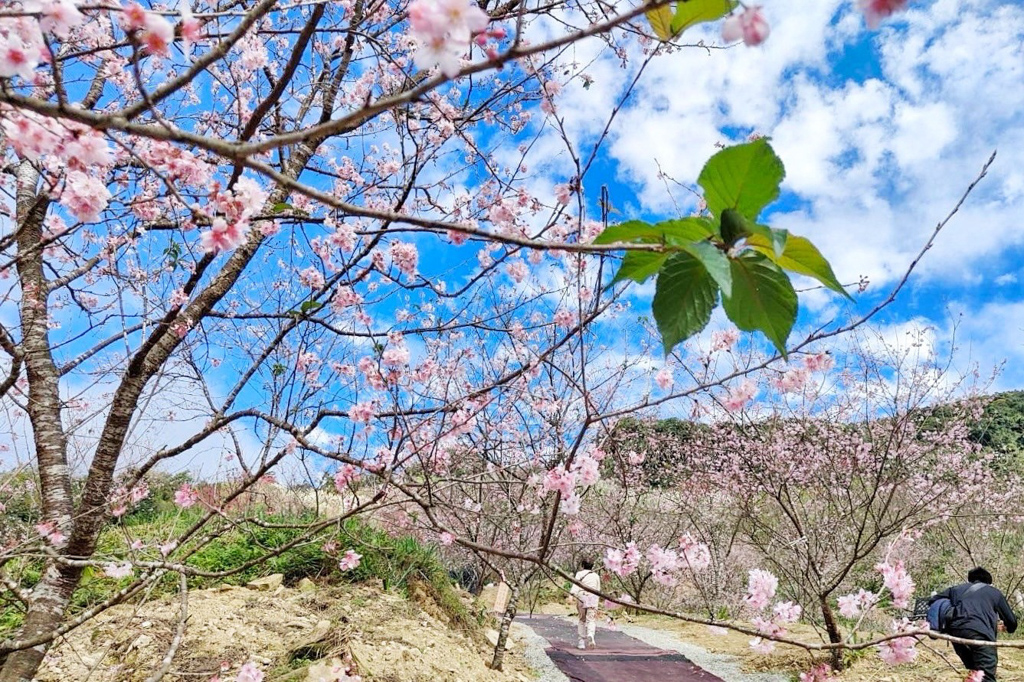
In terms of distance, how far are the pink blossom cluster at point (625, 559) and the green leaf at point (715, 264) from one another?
1.92 metres

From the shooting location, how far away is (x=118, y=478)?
4.38m

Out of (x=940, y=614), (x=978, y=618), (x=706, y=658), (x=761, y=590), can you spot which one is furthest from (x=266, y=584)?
(x=978, y=618)

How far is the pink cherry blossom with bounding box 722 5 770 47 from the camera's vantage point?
0.79m

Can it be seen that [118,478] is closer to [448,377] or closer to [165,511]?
[448,377]

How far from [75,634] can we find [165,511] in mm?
4007

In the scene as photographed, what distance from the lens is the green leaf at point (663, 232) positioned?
2.53 feet

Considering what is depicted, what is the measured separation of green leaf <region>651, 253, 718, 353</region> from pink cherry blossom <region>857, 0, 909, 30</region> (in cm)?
33

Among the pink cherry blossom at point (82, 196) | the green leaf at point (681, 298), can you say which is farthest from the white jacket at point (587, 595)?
the pink cherry blossom at point (82, 196)

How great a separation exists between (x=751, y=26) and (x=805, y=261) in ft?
1.02

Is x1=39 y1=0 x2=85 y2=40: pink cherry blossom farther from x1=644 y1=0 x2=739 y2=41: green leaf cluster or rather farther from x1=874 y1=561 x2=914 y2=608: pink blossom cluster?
x1=874 y1=561 x2=914 y2=608: pink blossom cluster

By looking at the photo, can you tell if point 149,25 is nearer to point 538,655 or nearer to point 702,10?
point 702,10

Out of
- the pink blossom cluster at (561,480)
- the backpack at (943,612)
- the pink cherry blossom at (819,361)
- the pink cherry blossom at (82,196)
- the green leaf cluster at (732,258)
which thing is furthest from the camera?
the backpack at (943,612)

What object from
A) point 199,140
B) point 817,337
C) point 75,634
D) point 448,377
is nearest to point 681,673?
point 448,377

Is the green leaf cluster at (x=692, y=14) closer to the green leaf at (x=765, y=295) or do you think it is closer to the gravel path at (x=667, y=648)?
the green leaf at (x=765, y=295)
